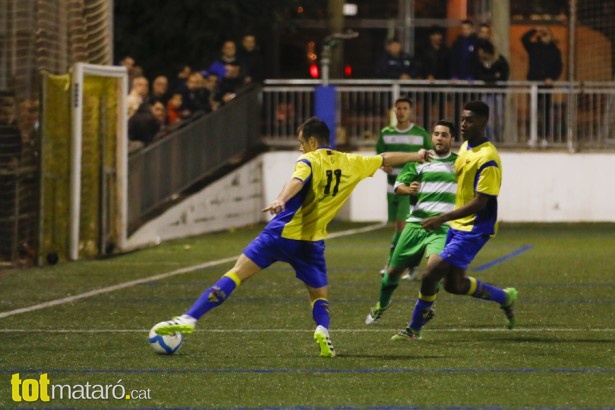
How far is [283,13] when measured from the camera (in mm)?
30156

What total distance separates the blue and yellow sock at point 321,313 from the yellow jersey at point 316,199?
1.48ft

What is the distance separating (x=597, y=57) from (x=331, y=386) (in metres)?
19.7

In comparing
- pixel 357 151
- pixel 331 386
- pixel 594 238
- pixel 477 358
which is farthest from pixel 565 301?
pixel 357 151

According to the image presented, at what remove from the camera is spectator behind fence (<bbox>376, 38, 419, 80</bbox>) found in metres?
26.6

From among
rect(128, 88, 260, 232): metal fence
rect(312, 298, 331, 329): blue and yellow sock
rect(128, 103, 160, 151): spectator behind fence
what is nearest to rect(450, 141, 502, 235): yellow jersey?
rect(312, 298, 331, 329): blue and yellow sock

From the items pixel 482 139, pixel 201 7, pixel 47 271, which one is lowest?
pixel 47 271

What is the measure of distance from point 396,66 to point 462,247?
1533 centimetres

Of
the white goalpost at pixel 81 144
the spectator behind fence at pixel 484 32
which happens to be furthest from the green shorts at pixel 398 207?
the spectator behind fence at pixel 484 32

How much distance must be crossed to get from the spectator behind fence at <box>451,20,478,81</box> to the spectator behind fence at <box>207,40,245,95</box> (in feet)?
12.3

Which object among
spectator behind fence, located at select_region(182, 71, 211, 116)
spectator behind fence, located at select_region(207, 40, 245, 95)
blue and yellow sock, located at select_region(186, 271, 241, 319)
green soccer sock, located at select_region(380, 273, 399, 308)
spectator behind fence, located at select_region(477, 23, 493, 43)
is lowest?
green soccer sock, located at select_region(380, 273, 399, 308)

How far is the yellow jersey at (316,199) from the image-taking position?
10852 millimetres

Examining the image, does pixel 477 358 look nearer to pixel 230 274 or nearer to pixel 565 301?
pixel 230 274

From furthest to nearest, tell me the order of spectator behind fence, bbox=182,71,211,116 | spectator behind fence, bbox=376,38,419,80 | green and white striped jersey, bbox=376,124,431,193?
spectator behind fence, bbox=376,38,419,80
spectator behind fence, bbox=182,71,211,116
green and white striped jersey, bbox=376,124,431,193

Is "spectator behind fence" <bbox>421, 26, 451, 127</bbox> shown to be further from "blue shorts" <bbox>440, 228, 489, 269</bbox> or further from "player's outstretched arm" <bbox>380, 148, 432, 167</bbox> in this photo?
"player's outstretched arm" <bbox>380, 148, 432, 167</bbox>
